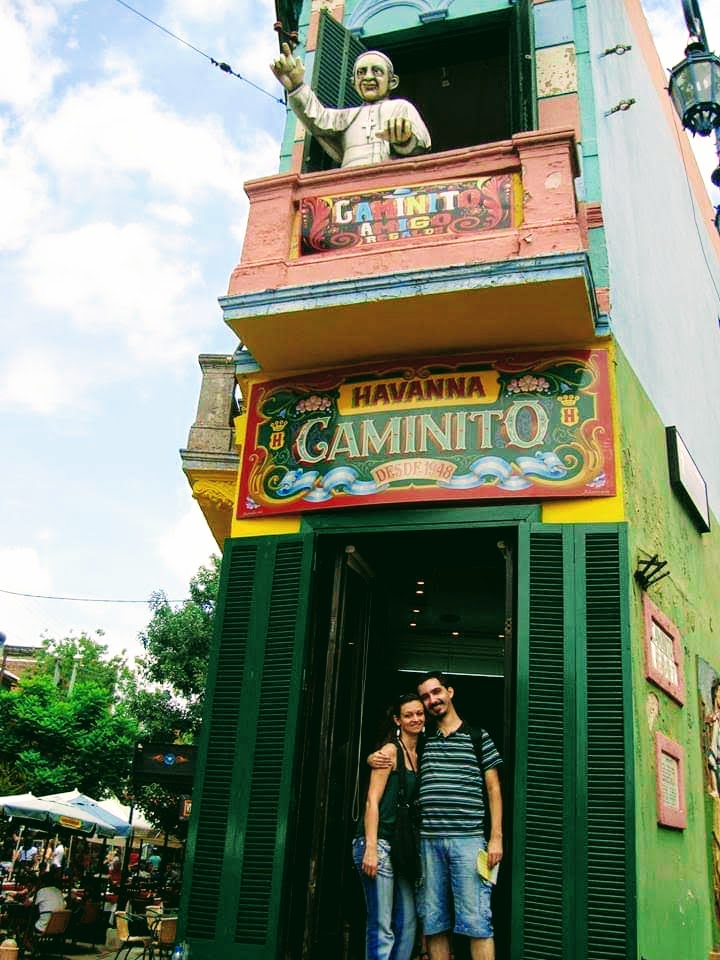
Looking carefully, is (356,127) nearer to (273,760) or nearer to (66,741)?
(273,760)

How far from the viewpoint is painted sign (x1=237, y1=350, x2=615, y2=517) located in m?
6.30

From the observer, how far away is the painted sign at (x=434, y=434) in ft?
20.7

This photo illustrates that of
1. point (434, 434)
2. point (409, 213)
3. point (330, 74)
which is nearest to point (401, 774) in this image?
point (434, 434)

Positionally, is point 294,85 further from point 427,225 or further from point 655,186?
point 655,186

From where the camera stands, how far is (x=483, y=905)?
5344 millimetres

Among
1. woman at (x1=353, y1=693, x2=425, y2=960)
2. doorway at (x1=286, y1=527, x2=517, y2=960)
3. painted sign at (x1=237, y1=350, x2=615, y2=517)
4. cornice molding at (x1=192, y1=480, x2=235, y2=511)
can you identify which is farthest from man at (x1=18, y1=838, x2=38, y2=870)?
woman at (x1=353, y1=693, x2=425, y2=960)

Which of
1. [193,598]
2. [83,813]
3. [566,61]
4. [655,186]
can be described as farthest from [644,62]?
[193,598]

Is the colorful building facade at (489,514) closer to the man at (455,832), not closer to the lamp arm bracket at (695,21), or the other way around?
the man at (455,832)

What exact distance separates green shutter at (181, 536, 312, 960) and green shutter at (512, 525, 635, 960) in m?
1.67

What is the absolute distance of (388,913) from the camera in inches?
218

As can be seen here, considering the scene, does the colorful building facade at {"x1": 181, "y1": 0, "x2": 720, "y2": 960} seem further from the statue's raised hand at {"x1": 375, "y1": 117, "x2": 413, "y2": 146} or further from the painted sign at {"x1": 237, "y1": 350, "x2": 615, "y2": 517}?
the statue's raised hand at {"x1": 375, "y1": 117, "x2": 413, "y2": 146}

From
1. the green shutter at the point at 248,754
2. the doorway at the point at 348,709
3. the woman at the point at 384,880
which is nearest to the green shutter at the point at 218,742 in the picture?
the green shutter at the point at 248,754

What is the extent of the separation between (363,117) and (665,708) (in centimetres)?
586

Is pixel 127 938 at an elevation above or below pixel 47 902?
below
